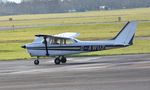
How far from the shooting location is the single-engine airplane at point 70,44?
30.8 metres

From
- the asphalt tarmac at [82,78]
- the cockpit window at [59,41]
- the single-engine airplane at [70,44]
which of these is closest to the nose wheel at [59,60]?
the single-engine airplane at [70,44]

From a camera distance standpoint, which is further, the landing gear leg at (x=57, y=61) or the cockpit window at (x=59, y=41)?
the cockpit window at (x=59, y=41)

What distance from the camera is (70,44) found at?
31.5 m

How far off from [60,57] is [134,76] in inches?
440

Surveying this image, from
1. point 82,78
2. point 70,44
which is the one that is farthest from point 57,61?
point 82,78

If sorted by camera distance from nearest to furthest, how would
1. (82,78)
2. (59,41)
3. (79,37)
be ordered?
(82,78), (59,41), (79,37)

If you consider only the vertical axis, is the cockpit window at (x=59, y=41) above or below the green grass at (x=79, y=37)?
above

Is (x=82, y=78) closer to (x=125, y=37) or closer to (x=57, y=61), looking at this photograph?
(x=125, y=37)

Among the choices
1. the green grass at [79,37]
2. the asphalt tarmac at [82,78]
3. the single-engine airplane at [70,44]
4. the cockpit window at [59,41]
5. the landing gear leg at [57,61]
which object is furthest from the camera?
the green grass at [79,37]

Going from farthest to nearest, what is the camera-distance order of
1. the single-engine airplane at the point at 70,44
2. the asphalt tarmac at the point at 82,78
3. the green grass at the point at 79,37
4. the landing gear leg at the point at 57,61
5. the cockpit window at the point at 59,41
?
the green grass at the point at 79,37 < the cockpit window at the point at 59,41 < the landing gear leg at the point at 57,61 < the single-engine airplane at the point at 70,44 < the asphalt tarmac at the point at 82,78

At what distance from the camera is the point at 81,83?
19.6 m

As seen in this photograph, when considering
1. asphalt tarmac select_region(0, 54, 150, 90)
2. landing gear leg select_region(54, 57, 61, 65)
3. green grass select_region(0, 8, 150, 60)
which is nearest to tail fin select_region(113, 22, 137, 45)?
landing gear leg select_region(54, 57, 61, 65)

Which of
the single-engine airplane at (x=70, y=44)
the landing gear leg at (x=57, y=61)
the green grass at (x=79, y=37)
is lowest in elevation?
the green grass at (x=79, y=37)

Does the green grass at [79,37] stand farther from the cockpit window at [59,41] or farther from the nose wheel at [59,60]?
the nose wheel at [59,60]
